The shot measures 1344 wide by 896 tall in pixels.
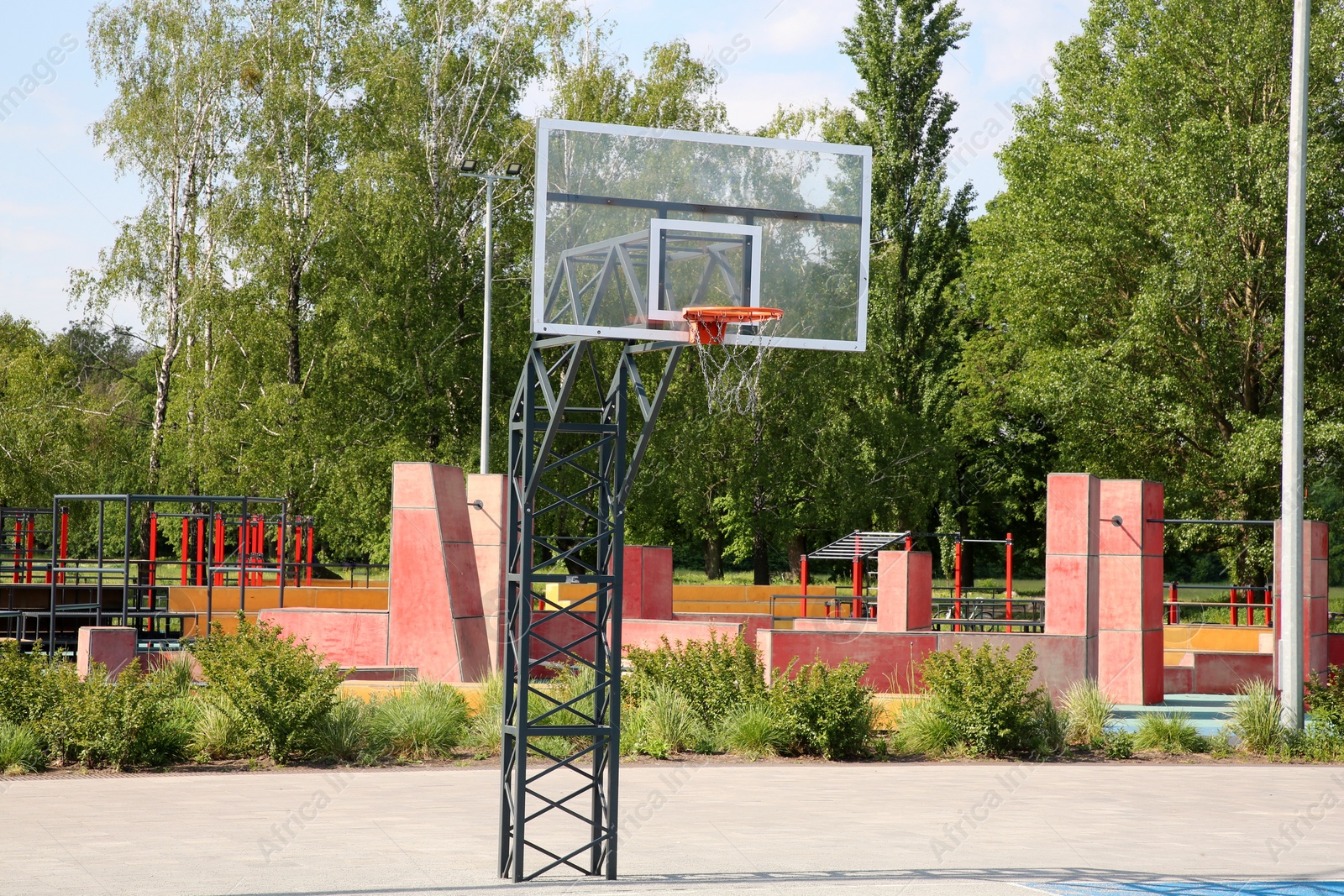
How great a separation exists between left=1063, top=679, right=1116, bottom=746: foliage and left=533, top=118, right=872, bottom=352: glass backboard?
777cm

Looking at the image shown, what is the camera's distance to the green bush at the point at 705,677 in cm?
1452

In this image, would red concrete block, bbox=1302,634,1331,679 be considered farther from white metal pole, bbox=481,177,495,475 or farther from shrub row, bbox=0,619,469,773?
white metal pole, bbox=481,177,495,475

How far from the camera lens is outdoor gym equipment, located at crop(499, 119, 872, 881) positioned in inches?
312

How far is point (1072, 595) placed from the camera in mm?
18000

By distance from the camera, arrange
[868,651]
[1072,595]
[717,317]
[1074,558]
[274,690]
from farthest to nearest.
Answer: [1074,558] < [1072,595] < [868,651] < [274,690] < [717,317]

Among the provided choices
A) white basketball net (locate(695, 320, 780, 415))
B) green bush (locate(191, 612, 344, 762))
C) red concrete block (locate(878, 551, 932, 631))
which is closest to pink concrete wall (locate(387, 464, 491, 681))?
green bush (locate(191, 612, 344, 762))

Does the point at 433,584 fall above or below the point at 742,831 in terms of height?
above

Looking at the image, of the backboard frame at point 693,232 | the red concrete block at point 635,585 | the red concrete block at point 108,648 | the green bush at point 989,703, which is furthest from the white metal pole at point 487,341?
the backboard frame at point 693,232

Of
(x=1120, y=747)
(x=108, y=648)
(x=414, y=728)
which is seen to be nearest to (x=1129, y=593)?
(x=1120, y=747)

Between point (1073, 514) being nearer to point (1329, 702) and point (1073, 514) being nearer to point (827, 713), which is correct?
point (1329, 702)

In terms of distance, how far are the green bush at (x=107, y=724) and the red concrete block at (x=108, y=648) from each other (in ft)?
7.03

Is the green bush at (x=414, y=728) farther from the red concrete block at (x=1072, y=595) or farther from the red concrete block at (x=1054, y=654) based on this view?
the red concrete block at (x=1072, y=595)

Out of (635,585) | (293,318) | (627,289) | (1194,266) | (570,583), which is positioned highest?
(1194,266)

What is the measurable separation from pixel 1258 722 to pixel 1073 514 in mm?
4383
